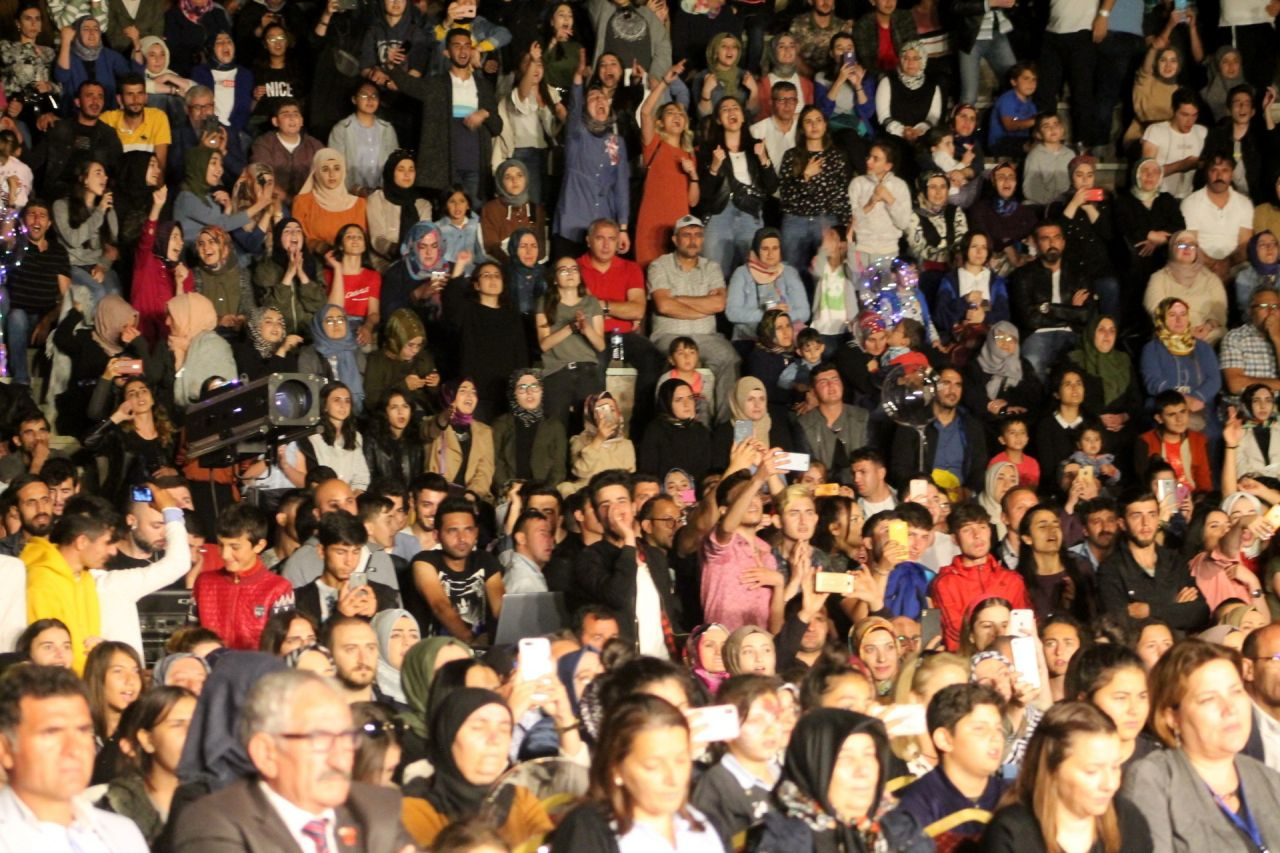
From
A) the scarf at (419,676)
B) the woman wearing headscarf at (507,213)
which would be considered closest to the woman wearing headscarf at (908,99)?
the woman wearing headscarf at (507,213)

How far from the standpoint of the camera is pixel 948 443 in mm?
11602

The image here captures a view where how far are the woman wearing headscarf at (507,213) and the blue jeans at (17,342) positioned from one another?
110 inches

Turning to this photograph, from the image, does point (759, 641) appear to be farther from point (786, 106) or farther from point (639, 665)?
point (786, 106)

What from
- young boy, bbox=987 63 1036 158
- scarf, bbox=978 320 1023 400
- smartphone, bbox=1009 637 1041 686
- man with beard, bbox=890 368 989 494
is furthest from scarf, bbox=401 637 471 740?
young boy, bbox=987 63 1036 158

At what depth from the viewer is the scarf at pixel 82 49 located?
1348 centimetres

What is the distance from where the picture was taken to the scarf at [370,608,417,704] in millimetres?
7613

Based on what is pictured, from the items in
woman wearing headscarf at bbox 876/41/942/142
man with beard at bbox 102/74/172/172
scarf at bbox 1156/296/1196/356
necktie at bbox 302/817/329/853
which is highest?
man with beard at bbox 102/74/172/172

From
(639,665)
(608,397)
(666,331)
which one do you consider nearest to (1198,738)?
(639,665)

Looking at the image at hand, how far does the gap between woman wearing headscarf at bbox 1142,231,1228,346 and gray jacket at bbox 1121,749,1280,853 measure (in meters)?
7.66

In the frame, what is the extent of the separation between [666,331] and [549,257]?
131 centimetres

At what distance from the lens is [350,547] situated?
8367 millimetres

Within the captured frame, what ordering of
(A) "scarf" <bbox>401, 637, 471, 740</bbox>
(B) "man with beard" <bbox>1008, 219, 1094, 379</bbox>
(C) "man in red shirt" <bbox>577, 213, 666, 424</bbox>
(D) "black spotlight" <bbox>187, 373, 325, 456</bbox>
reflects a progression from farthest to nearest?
(B) "man with beard" <bbox>1008, 219, 1094, 379</bbox> → (C) "man in red shirt" <bbox>577, 213, 666, 424</bbox> → (D) "black spotlight" <bbox>187, 373, 325, 456</bbox> → (A) "scarf" <bbox>401, 637, 471, 740</bbox>

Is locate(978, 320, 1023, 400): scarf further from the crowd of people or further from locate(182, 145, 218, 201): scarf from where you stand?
locate(182, 145, 218, 201): scarf

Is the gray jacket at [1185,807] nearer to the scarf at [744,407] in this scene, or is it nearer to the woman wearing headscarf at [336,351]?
the scarf at [744,407]
